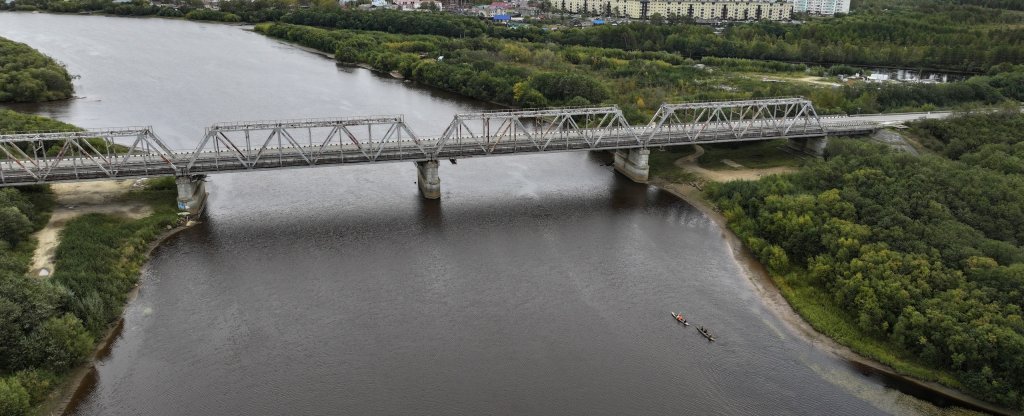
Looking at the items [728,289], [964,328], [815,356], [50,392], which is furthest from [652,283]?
[50,392]

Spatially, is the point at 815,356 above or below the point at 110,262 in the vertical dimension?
below

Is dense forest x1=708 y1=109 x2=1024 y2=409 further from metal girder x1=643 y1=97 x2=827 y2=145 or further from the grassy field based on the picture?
the grassy field

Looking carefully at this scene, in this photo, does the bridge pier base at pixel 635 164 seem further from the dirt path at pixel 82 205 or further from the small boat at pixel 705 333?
the dirt path at pixel 82 205

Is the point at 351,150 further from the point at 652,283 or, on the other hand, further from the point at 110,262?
the point at 652,283

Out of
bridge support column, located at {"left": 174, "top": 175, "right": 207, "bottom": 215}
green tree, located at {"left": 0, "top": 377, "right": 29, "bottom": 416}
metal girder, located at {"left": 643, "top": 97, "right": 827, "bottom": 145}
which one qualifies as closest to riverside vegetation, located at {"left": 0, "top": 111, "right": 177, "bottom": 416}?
green tree, located at {"left": 0, "top": 377, "right": 29, "bottom": 416}

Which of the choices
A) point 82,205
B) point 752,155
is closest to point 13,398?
point 82,205

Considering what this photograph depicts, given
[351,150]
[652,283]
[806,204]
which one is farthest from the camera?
[351,150]

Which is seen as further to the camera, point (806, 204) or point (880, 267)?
point (806, 204)
